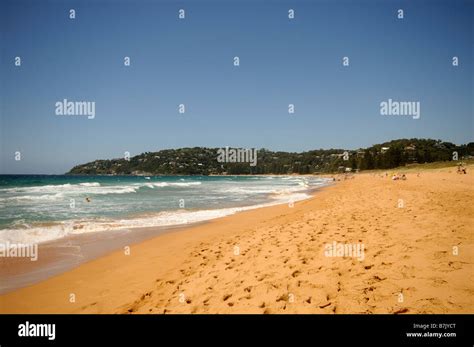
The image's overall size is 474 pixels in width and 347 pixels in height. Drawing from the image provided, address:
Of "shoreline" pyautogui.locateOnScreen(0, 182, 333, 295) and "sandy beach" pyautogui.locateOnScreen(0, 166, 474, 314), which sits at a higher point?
"sandy beach" pyautogui.locateOnScreen(0, 166, 474, 314)

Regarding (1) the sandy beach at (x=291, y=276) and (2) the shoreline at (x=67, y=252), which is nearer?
(1) the sandy beach at (x=291, y=276)

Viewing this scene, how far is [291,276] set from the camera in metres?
4.84

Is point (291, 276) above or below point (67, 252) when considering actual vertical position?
above

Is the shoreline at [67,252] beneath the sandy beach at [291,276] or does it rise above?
beneath

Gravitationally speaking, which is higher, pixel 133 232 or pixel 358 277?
pixel 358 277

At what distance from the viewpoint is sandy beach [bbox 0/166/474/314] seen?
3812 mm

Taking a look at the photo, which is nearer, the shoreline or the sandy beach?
the sandy beach

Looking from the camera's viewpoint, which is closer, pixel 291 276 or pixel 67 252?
pixel 291 276

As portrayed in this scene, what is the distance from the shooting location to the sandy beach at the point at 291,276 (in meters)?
3.81
